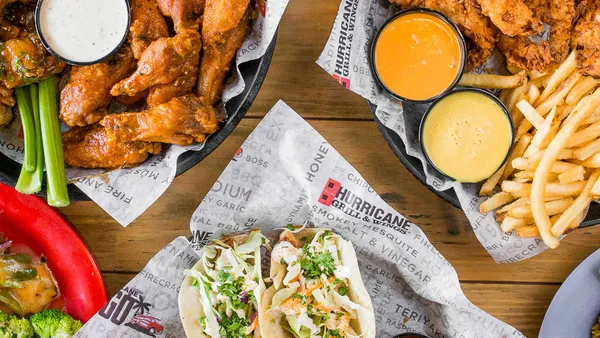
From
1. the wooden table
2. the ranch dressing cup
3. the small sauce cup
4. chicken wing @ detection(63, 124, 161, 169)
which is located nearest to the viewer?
the ranch dressing cup

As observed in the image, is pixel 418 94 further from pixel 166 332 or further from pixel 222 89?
pixel 166 332

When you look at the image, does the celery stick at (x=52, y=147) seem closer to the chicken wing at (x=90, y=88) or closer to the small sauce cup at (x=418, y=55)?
the chicken wing at (x=90, y=88)

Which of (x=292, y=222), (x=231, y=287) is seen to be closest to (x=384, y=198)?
(x=292, y=222)

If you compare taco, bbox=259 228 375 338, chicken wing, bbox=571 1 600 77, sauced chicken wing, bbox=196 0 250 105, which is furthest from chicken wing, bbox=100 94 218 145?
chicken wing, bbox=571 1 600 77

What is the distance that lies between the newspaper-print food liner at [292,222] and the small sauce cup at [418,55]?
1.32 ft

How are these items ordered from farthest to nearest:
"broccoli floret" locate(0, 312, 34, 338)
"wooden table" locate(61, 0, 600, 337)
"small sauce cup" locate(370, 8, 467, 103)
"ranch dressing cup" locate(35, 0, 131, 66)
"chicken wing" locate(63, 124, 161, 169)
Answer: "wooden table" locate(61, 0, 600, 337), "broccoli floret" locate(0, 312, 34, 338), "small sauce cup" locate(370, 8, 467, 103), "chicken wing" locate(63, 124, 161, 169), "ranch dressing cup" locate(35, 0, 131, 66)

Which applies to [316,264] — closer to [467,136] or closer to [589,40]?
[467,136]

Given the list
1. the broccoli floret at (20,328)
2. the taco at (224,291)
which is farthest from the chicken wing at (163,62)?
the broccoli floret at (20,328)

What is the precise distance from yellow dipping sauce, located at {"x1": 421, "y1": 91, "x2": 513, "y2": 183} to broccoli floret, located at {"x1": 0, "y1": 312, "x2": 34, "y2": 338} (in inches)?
75.9

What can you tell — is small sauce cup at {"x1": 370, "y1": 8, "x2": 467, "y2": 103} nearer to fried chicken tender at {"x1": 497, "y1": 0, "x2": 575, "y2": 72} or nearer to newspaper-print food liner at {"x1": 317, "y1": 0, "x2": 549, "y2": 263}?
newspaper-print food liner at {"x1": 317, "y1": 0, "x2": 549, "y2": 263}

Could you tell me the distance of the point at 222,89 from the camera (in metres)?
3.01

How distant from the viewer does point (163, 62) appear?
9.01 ft

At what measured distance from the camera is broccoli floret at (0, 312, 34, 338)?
309 centimetres

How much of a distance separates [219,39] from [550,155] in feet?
4.61
